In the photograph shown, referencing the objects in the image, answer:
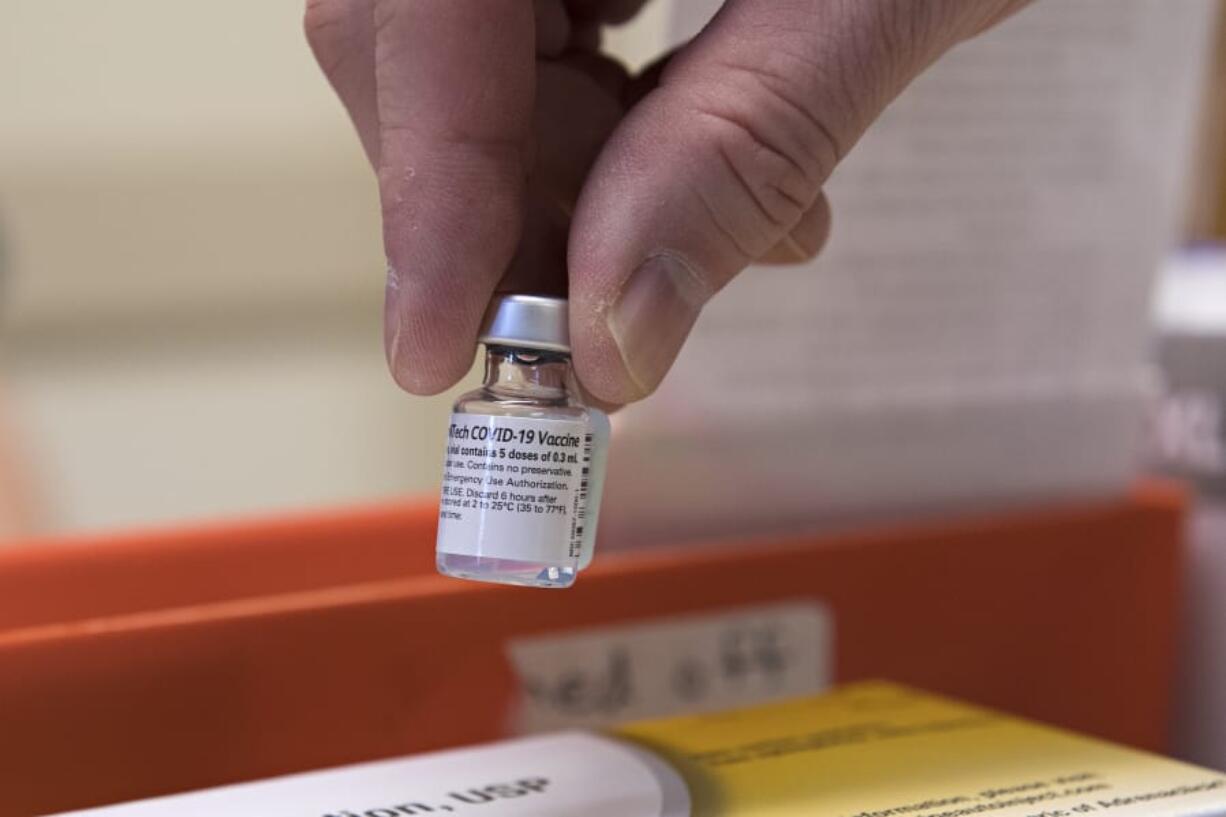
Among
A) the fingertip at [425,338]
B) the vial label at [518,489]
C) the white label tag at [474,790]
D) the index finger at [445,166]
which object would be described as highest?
the index finger at [445,166]

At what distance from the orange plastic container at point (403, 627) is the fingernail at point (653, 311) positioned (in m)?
0.13

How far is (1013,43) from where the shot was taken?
54cm

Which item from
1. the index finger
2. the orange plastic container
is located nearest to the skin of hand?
the index finger

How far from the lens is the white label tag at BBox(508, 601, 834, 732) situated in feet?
1.50

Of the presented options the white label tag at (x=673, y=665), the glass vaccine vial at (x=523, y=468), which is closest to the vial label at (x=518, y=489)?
the glass vaccine vial at (x=523, y=468)

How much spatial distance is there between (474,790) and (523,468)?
0.29ft

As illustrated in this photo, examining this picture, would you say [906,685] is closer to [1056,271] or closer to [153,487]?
[1056,271]

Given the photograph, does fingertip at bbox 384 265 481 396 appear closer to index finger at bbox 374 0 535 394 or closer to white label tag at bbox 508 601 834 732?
index finger at bbox 374 0 535 394

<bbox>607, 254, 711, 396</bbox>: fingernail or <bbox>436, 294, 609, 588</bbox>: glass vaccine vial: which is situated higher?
<bbox>607, 254, 711, 396</bbox>: fingernail

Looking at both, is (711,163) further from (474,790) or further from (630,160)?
(474,790)

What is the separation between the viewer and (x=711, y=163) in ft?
1.06

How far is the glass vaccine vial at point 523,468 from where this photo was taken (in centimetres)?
33

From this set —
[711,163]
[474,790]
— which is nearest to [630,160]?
[711,163]

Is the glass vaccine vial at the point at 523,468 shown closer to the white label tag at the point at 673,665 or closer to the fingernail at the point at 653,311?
the fingernail at the point at 653,311
